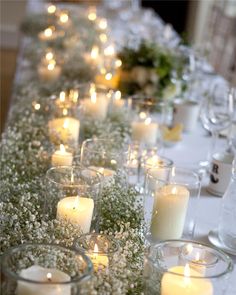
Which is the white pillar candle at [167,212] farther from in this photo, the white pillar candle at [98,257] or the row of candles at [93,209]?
the white pillar candle at [98,257]

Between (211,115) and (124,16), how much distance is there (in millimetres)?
3834

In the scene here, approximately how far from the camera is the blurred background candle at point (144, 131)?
7.41 ft

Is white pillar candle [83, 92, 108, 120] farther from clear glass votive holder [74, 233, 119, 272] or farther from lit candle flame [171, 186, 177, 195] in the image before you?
clear glass votive holder [74, 233, 119, 272]

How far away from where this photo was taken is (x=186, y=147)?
2.38 meters

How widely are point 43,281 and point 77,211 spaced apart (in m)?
0.37

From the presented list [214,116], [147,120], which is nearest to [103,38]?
[147,120]

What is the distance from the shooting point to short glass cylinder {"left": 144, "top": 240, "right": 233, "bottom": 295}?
1.07 m

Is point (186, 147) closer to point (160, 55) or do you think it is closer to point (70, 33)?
point (160, 55)

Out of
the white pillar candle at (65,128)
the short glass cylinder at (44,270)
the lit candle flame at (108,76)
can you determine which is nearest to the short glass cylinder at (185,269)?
the short glass cylinder at (44,270)

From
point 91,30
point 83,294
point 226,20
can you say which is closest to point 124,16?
point 226,20

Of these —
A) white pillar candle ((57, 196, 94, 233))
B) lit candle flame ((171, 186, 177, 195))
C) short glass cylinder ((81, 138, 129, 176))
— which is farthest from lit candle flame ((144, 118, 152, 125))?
white pillar candle ((57, 196, 94, 233))

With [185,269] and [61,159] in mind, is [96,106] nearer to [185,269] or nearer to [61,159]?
[61,159]

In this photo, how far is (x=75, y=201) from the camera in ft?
4.57

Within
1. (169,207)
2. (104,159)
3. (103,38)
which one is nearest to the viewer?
(169,207)
